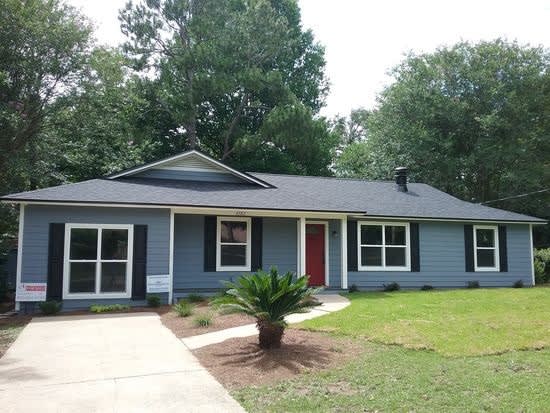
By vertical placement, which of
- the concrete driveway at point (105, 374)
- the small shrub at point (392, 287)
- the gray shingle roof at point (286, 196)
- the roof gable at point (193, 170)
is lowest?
the concrete driveway at point (105, 374)

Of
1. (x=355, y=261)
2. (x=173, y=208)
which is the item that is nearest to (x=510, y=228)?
(x=355, y=261)

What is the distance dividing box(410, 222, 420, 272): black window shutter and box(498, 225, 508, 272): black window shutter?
3594mm

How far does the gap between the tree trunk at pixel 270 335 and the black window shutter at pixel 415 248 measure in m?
10.4

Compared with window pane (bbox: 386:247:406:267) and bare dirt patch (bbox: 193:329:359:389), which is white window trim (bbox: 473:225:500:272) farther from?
bare dirt patch (bbox: 193:329:359:389)

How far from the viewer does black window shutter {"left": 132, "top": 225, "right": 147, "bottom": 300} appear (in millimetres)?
12852

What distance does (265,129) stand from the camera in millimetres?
28750

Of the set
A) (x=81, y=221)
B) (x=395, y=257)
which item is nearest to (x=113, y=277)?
(x=81, y=221)

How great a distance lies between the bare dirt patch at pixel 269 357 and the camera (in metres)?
6.25

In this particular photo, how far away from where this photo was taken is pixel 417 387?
5539 mm

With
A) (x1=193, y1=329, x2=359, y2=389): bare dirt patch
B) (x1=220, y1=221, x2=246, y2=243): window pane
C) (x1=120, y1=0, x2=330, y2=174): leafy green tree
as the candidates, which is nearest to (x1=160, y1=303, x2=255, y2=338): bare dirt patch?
(x1=193, y1=329, x2=359, y2=389): bare dirt patch

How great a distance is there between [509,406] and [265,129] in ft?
81.8

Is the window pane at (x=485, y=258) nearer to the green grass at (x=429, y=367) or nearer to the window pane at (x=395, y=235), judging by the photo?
the window pane at (x=395, y=235)

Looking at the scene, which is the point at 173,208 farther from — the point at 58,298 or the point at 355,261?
the point at 355,261

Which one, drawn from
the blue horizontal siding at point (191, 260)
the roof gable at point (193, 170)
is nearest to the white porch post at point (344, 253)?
the blue horizontal siding at point (191, 260)
